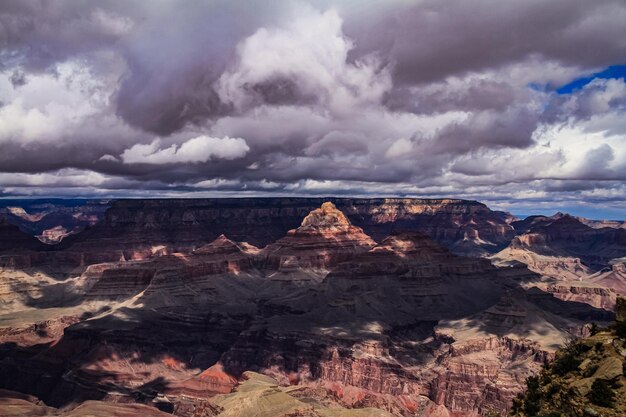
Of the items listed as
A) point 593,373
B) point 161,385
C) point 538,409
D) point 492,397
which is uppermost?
point 593,373

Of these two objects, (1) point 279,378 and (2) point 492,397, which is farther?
(1) point 279,378

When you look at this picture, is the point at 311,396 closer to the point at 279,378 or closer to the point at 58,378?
the point at 279,378

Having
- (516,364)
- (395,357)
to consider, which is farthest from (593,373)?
(395,357)

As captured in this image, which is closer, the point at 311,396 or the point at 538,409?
the point at 538,409

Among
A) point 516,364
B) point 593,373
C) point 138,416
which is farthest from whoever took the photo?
point 516,364

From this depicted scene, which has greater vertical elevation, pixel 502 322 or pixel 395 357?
pixel 502 322

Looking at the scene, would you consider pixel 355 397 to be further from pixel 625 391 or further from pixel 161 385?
pixel 625 391

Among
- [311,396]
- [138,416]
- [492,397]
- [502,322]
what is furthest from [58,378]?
[502,322]

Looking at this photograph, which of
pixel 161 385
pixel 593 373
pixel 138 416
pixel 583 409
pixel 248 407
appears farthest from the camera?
pixel 161 385

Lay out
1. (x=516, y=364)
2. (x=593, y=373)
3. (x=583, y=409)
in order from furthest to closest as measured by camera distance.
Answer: (x=516, y=364) → (x=593, y=373) → (x=583, y=409)
